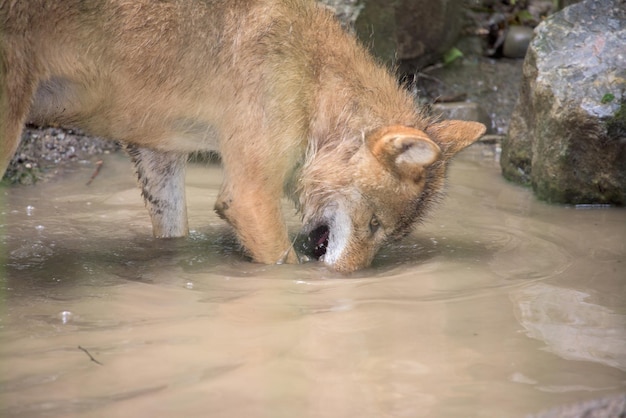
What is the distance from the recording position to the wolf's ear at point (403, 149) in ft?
16.6

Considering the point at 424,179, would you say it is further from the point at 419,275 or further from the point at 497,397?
the point at 497,397

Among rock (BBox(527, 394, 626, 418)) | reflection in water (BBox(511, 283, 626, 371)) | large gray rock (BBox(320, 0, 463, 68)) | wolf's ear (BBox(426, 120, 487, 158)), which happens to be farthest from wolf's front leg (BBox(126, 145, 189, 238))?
rock (BBox(527, 394, 626, 418))

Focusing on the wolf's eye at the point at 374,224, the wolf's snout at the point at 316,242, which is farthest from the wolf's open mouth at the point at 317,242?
the wolf's eye at the point at 374,224

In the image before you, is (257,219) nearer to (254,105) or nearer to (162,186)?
(254,105)

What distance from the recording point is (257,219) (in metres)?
5.34

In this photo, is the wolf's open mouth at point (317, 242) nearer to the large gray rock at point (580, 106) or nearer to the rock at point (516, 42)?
the large gray rock at point (580, 106)

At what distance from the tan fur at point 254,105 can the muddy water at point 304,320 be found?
17.0 inches

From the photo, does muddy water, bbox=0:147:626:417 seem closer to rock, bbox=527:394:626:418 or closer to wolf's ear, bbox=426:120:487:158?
rock, bbox=527:394:626:418

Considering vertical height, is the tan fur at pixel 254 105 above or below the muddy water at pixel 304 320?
above

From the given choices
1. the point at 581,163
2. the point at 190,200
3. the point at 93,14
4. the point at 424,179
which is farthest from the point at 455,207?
the point at 93,14

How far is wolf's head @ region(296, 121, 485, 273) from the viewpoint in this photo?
5.38 metres

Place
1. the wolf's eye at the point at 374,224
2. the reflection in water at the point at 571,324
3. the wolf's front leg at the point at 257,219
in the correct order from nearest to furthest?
the reflection in water at the point at 571,324
the wolf's front leg at the point at 257,219
the wolf's eye at the point at 374,224

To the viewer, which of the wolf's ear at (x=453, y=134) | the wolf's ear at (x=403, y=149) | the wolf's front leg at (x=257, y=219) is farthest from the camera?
the wolf's ear at (x=453, y=134)

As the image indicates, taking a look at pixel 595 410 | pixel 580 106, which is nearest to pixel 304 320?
pixel 595 410
